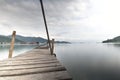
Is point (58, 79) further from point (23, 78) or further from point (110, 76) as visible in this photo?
point (110, 76)

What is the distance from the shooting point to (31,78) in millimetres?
3004

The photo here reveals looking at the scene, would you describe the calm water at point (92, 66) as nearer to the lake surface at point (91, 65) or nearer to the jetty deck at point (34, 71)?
the lake surface at point (91, 65)

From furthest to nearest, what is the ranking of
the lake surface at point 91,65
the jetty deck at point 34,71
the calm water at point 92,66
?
the lake surface at point 91,65 → the calm water at point 92,66 → the jetty deck at point 34,71

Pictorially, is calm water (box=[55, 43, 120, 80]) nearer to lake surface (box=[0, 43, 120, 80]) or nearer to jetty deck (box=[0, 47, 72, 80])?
lake surface (box=[0, 43, 120, 80])

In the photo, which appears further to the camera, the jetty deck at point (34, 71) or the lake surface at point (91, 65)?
the lake surface at point (91, 65)

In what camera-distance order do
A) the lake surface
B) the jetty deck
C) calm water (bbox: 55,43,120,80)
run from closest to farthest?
the jetty deck, calm water (bbox: 55,43,120,80), the lake surface

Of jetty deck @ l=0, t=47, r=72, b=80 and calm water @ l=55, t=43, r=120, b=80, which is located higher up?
jetty deck @ l=0, t=47, r=72, b=80

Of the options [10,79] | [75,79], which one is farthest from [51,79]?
[75,79]

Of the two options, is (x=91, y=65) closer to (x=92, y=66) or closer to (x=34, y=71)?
(x=92, y=66)

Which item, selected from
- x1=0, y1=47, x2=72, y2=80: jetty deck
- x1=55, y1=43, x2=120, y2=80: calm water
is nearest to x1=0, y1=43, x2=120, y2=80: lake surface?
x1=55, y1=43, x2=120, y2=80: calm water

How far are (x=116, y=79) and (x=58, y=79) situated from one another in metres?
12.9

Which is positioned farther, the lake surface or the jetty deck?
the lake surface

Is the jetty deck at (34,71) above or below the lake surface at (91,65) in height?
above

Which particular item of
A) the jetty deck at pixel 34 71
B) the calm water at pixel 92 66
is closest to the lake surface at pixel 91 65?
the calm water at pixel 92 66
